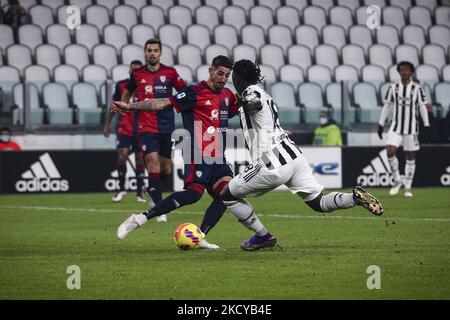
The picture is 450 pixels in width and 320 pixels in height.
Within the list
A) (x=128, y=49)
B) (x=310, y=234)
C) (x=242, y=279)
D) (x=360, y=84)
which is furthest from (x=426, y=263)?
(x=128, y=49)

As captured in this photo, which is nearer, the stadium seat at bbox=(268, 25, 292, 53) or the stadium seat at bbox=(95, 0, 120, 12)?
the stadium seat at bbox=(95, 0, 120, 12)

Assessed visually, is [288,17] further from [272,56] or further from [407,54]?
[407,54]

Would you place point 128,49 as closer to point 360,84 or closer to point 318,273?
point 360,84

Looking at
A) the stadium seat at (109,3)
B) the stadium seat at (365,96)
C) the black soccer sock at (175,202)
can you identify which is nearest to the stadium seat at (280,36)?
the stadium seat at (365,96)

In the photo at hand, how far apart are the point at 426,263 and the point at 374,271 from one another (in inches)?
31.2

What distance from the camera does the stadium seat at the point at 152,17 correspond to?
2358cm

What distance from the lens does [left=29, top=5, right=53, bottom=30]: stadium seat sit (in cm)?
2291

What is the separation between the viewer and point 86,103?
20.0m

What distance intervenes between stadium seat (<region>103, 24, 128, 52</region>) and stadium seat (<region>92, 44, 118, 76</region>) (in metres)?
0.38

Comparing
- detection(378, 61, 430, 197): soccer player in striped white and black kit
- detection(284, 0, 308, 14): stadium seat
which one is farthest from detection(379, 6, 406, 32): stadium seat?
detection(378, 61, 430, 197): soccer player in striped white and black kit

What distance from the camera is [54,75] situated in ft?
70.9

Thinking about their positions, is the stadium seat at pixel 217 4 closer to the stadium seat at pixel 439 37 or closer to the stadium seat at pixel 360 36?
the stadium seat at pixel 360 36

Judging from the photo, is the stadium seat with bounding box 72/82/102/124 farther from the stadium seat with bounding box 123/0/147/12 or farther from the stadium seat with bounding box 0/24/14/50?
Answer: the stadium seat with bounding box 123/0/147/12

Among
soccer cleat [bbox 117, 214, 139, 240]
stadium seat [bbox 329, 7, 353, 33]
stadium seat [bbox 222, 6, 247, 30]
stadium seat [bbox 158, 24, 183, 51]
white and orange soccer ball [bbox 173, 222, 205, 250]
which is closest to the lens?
white and orange soccer ball [bbox 173, 222, 205, 250]
